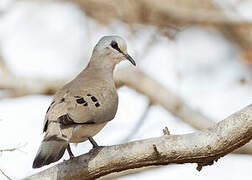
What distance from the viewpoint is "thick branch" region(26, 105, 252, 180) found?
454 cm

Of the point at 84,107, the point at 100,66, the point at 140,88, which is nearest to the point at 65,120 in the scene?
the point at 84,107

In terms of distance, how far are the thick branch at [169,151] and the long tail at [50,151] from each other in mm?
201

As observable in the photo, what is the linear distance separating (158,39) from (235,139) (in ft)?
11.5

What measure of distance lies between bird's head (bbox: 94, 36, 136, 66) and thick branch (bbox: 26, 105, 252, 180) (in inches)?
56.1

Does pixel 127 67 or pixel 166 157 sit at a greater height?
pixel 127 67

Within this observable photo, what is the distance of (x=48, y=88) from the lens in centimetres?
808

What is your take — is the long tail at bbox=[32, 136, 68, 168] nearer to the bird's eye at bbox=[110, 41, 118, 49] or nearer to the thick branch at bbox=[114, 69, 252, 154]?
the bird's eye at bbox=[110, 41, 118, 49]

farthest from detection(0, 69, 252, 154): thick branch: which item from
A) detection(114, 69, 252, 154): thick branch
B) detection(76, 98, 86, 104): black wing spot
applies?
detection(76, 98, 86, 104): black wing spot

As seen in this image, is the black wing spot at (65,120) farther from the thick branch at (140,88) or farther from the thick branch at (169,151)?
the thick branch at (140,88)

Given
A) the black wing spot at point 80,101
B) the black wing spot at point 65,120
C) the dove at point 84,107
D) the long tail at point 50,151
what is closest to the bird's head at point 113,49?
the dove at point 84,107

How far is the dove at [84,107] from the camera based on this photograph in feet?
15.3

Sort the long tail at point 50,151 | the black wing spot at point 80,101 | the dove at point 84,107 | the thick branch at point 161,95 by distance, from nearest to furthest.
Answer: the long tail at point 50,151, the dove at point 84,107, the black wing spot at point 80,101, the thick branch at point 161,95

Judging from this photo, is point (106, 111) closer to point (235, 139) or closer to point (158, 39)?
point (235, 139)

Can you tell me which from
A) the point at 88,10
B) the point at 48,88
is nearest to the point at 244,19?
the point at 88,10
